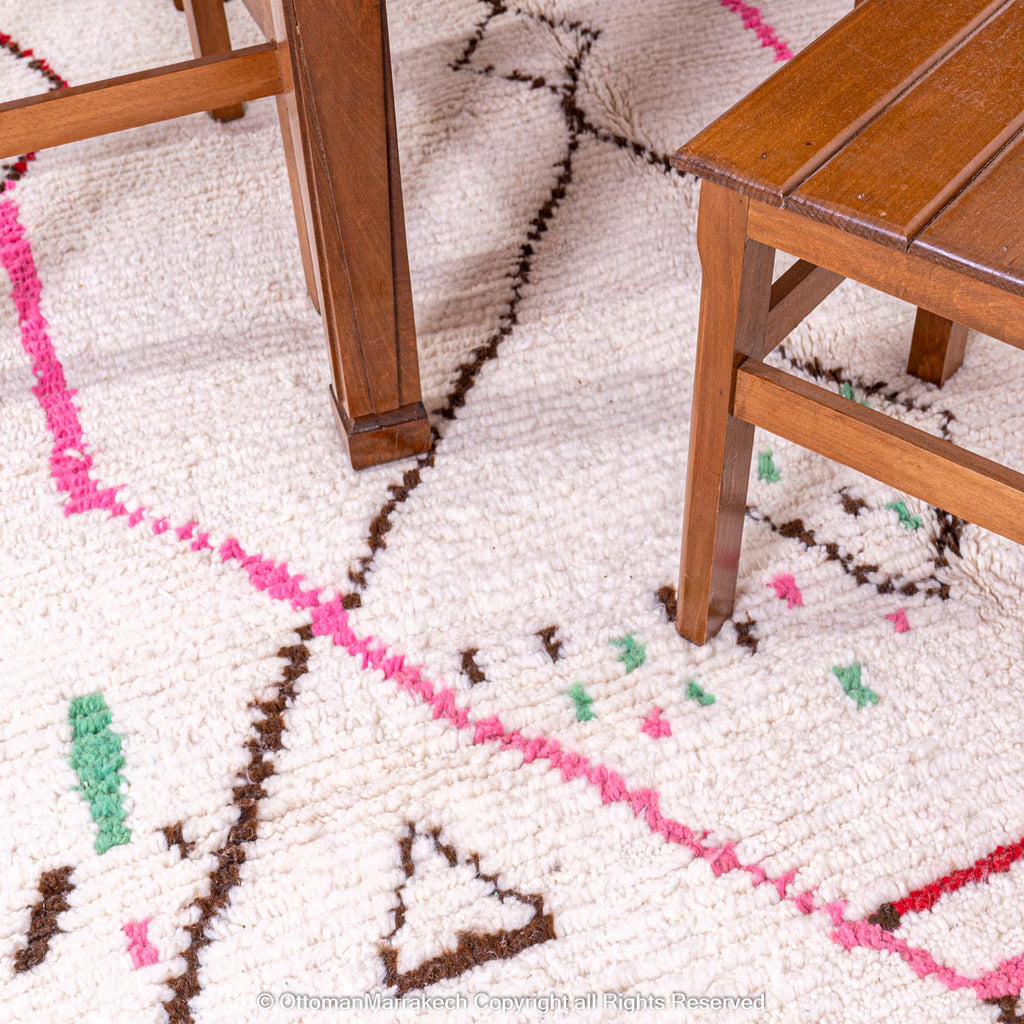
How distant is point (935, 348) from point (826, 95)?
44cm

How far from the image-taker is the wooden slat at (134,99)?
87 cm

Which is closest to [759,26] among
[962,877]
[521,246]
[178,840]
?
→ [521,246]

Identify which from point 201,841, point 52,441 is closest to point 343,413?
point 52,441

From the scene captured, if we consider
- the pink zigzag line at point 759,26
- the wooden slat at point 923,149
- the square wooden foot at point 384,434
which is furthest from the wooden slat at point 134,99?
A: the pink zigzag line at point 759,26

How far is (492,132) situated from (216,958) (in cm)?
97

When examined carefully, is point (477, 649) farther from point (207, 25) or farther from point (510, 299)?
point (207, 25)

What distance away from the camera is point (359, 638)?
926 millimetres

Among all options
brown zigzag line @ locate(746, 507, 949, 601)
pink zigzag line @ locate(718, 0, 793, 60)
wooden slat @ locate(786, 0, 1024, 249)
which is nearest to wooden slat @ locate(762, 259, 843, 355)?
wooden slat @ locate(786, 0, 1024, 249)

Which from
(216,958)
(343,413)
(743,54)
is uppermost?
(743,54)

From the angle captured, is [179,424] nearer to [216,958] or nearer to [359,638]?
[359,638]

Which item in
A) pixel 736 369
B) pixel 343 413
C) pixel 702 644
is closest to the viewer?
pixel 736 369

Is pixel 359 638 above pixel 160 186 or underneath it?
underneath

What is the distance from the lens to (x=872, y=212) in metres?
0.61

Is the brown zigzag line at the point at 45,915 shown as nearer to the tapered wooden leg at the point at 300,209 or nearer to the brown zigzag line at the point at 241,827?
the brown zigzag line at the point at 241,827
